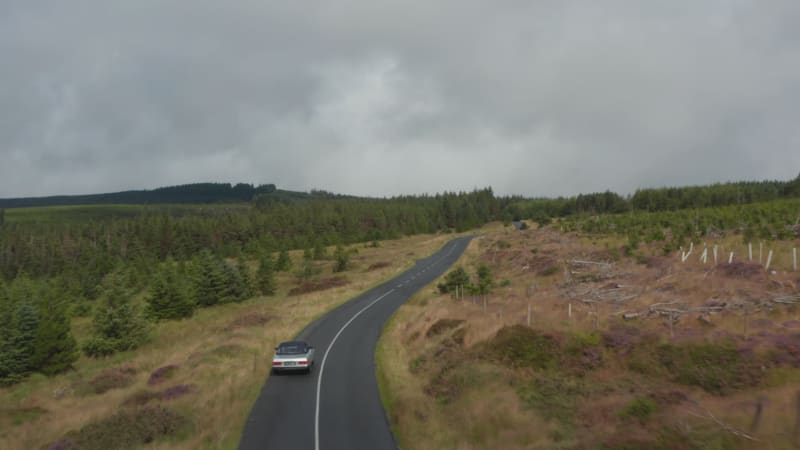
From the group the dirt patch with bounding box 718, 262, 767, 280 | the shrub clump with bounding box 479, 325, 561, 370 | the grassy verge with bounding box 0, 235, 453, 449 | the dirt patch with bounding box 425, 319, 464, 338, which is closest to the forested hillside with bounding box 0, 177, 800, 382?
the grassy verge with bounding box 0, 235, 453, 449

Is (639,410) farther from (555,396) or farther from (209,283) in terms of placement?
(209,283)

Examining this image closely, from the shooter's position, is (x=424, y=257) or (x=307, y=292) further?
(x=424, y=257)

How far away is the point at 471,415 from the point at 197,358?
17526 millimetres

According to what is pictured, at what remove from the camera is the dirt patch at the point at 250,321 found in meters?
33.8

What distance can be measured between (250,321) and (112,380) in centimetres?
1152

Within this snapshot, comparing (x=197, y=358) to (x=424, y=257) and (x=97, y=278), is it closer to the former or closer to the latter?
(x=424, y=257)

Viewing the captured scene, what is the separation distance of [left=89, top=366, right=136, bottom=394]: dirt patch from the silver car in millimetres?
8689

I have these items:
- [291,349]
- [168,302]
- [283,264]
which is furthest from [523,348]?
[283,264]

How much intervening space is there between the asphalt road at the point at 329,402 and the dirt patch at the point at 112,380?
29.9 feet

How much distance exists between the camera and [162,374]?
76.1 ft

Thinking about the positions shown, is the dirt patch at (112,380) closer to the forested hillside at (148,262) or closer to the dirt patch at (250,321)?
the dirt patch at (250,321)

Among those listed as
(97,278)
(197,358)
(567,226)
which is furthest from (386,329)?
(97,278)

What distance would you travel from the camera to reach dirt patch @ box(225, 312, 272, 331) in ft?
111

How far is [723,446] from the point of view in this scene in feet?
32.2
